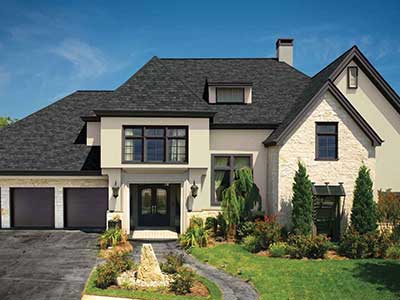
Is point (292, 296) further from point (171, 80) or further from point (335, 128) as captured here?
point (171, 80)

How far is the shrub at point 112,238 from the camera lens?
51.2 feet

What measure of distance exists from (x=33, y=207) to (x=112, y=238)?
802 centimetres

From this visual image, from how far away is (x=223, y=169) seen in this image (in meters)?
19.2

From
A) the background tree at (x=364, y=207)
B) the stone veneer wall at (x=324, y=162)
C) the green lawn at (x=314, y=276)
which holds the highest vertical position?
the stone veneer wall at (x=324, y=162)

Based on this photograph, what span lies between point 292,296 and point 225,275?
2.89 metres

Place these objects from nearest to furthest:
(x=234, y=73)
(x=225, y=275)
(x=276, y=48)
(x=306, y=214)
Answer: (x=225, y=275) → (x=306, y=214) → (x=234, y=73) → (x=276, y=48)

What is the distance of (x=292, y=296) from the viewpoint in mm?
10328

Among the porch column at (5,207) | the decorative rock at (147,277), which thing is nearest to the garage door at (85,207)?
the porch column at (5,207)

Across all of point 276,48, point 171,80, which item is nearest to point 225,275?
point 171,80

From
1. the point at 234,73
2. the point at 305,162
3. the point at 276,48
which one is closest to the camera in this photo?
the point at 305,162

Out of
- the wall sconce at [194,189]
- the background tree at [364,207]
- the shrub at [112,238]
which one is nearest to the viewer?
the shrub at [112,238]

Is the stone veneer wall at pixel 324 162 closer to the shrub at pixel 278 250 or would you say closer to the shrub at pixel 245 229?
the shrub at pixel 245 229

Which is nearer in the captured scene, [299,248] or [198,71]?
[299,248]

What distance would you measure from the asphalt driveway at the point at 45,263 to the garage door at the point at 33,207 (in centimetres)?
148
